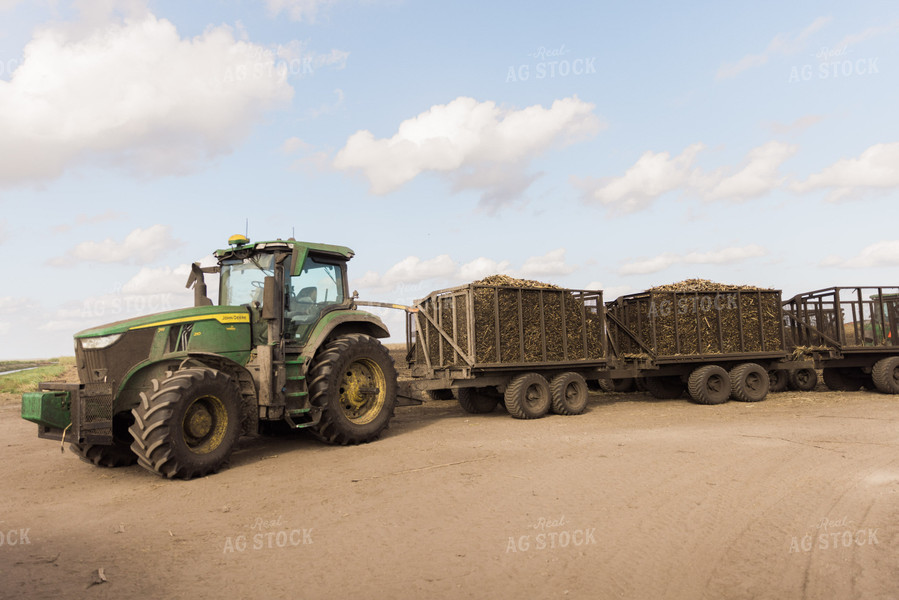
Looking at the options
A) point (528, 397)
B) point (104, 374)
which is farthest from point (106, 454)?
point (528, 397)

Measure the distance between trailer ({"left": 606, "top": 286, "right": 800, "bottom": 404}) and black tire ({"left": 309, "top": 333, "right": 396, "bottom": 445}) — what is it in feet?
19.2

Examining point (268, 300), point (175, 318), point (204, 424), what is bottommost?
point (204, 424)

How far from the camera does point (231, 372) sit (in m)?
8.23

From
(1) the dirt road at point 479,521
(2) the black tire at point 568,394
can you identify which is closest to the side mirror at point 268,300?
(1) the dirt road at point 479,521

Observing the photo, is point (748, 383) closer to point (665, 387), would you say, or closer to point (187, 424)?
point (665, 387)

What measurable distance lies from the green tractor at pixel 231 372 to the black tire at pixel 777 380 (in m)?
11.2

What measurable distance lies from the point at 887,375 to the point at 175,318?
1663 centimetres

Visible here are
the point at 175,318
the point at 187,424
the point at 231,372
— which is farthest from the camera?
the point at 231,372

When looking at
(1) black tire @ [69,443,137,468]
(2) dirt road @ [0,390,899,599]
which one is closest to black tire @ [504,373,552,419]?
(2) dirt road @ [0,390,899,599]

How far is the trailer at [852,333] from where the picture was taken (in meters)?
15.9

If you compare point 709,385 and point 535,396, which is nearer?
point 535,396

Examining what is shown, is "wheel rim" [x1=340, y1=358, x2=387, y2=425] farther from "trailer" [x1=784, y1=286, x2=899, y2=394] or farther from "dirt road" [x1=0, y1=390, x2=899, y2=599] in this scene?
"trailer" [x1=784, y1=286, x2=899, y2=394]

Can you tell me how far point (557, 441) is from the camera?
29.7 feet

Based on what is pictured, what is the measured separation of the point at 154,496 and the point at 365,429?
3.30 meters
